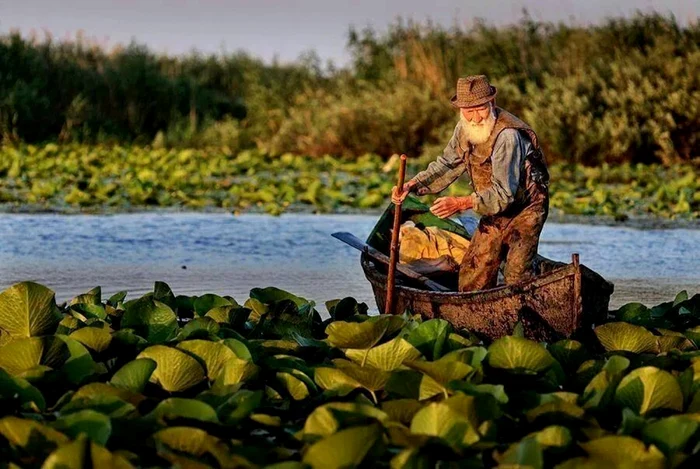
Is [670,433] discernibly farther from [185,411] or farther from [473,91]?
[473,91]

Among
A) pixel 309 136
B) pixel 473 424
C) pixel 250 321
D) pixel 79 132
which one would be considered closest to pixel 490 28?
pixel 309 136

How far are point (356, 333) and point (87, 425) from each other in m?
1.44

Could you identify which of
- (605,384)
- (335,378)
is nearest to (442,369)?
(335,378)

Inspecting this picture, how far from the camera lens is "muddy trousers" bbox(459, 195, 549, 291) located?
19.9 ft

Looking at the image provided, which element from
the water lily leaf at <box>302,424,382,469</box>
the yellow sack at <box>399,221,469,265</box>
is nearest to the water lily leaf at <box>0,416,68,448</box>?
the water lily leaf at <box>302,424,382,469</box>

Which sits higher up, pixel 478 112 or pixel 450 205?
pixel 478 112

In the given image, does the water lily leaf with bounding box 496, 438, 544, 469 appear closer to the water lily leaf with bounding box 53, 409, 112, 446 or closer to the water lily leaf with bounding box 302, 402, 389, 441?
the water lily leaf with bounding box 302, 402, 389, 441

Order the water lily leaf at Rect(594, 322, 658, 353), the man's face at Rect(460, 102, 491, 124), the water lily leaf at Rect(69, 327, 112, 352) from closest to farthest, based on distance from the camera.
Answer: the water lily leaf at Rect(69, 327, 112, 352) → the water lily leaf at Rect(594, 322, 658, 353) → the man's face at Rect(460, 102, 491, 124)

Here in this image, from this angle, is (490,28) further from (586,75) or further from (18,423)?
→ (18,423)

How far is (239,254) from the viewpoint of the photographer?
31.1ft

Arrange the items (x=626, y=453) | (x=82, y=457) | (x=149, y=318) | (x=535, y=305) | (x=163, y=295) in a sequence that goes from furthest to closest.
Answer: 1. (x=163, y=295)
2. (x=535, y=305)
3. (x=149, y=318)
4. (x=626, y=453)
5. (x=82, y=457)

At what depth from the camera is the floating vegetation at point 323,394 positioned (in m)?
3.52

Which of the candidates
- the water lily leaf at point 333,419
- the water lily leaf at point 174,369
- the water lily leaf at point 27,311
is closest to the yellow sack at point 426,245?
the water lily leaf at point 27,311

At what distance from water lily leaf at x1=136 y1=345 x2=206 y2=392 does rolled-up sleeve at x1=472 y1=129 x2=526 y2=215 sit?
6.11ft
